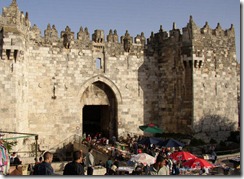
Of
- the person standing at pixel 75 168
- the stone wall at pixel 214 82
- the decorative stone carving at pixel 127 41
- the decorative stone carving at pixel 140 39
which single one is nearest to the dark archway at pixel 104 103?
the decorative stone carving at pixel 127 41

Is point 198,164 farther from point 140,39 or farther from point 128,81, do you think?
point 140,39

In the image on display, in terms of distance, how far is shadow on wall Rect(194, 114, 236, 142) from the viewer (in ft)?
66.7

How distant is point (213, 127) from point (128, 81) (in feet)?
19.4

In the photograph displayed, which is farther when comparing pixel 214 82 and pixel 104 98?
pixel 104 98

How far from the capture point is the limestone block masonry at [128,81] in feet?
63.5

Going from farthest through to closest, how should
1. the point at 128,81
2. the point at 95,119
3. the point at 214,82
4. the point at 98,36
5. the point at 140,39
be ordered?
1. the point at 95,119
2. the point at 140,39
3. the point at 128,81
4. the point at 214,82
5. the point at 98,36

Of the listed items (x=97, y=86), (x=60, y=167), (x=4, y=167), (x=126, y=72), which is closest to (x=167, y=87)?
(x=126, y=72)

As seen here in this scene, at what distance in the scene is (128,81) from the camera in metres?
21.6

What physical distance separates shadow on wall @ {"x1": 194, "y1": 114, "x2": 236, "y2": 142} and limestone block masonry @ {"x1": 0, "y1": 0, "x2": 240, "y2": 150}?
58mm

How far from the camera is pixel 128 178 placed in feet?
21.2

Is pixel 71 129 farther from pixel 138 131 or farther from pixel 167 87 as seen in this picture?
pixel 167 87

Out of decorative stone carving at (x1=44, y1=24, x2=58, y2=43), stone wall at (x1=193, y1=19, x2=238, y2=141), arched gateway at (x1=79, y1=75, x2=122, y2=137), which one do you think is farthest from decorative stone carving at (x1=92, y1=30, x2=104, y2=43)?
stone wall at (x1=193, y1=19, x2=238, y2=141)

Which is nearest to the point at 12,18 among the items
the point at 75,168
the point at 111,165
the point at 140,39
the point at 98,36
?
the point at 98,36

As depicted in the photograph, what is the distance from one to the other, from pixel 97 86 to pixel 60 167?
698 centimetres
